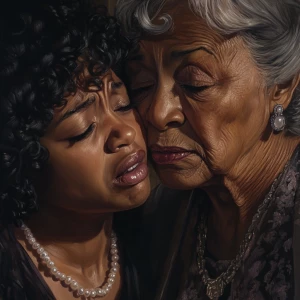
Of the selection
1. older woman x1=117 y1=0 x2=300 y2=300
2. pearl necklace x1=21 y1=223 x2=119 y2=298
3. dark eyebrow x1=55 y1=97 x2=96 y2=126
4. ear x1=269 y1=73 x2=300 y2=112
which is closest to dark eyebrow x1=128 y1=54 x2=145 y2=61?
older woman x1=117 y1=0 x2=300 y2=300

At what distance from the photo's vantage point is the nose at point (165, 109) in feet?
3.93

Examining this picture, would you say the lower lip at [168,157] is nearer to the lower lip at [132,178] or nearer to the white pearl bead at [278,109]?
the lower lip at [132,178]

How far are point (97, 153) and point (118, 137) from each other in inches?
1.6

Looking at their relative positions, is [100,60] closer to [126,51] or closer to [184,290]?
[126,51]

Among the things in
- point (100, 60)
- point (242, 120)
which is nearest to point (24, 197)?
point (100, 60)

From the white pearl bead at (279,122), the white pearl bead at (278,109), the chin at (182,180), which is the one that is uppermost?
the white pearl bead at (278,109)

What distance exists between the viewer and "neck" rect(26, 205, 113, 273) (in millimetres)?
1284

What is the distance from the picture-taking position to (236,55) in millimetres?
1185

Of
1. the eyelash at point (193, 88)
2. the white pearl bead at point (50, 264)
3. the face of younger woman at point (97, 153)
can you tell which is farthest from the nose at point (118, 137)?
the white pearl bead at point (50, 264)

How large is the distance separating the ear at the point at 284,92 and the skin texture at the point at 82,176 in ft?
0.71

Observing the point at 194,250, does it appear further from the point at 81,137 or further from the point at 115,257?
the point at 81,137

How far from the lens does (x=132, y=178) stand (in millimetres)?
1207

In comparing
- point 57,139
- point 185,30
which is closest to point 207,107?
point 185,30

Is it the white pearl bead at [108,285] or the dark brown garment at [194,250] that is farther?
the white pearl bead at [108,285]
